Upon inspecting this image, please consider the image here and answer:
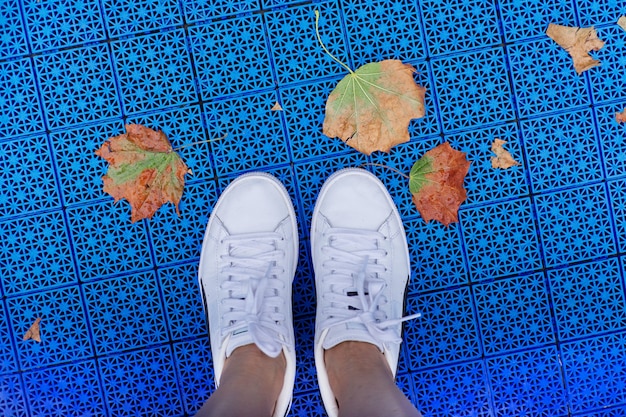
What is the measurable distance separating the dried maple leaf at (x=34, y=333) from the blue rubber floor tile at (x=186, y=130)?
25.4 inches

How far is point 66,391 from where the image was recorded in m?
1.62

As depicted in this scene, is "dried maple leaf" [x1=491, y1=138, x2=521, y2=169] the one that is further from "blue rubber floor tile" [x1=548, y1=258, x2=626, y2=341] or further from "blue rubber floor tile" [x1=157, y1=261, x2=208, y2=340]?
"blue rubber floor tile" [x1=157, y1=261, x2=208, y2=340]

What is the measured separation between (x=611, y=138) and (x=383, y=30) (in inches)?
30.2

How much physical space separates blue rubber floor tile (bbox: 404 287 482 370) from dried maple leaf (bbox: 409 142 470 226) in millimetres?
271

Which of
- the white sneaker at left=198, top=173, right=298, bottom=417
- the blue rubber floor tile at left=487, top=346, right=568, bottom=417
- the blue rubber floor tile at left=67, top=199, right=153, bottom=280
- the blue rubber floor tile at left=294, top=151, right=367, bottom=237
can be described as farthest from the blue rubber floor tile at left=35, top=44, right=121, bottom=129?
the blue rubber floor tile at left=487, top=346, right=568, bottom=417

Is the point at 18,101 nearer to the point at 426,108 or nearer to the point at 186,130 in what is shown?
the point at 186,130

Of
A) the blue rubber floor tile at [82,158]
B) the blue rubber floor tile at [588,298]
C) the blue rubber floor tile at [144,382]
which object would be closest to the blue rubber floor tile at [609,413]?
the blue rubber floor tile at [588,298]

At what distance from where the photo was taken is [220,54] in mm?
1569

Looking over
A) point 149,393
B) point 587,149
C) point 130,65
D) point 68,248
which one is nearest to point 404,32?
point 587,149

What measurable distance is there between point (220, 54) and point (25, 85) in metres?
0.59

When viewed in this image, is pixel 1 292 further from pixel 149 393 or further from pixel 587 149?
pixel 587 149

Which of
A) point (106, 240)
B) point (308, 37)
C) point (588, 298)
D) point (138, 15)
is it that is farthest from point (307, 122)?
point (588, 298)

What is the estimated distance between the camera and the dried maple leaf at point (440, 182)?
1.57 meters

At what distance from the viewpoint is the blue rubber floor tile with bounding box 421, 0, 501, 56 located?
157 cm
